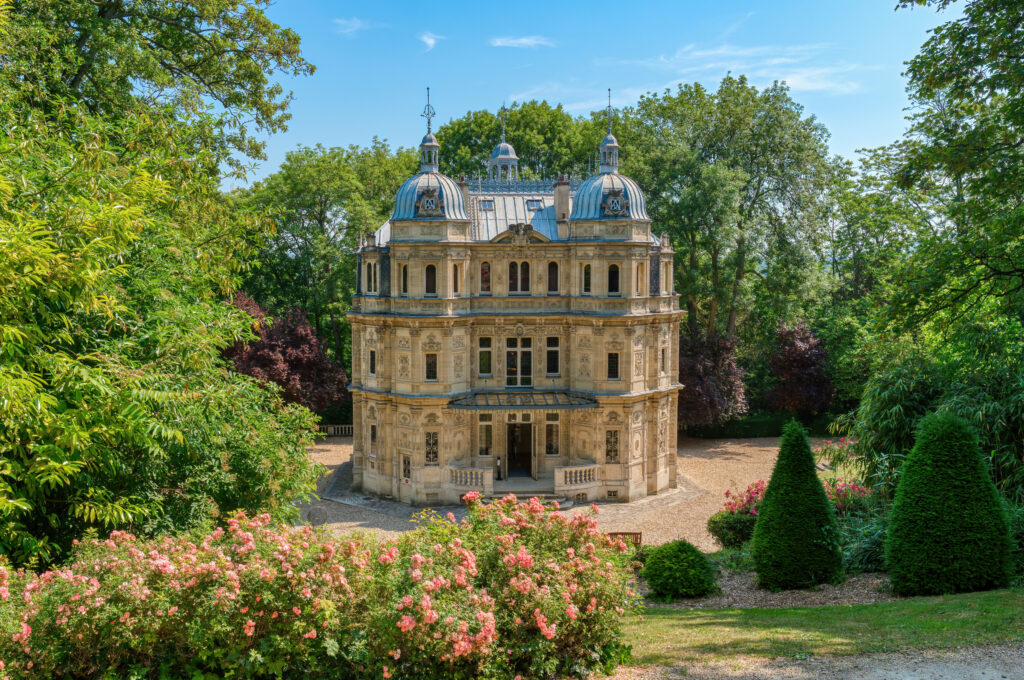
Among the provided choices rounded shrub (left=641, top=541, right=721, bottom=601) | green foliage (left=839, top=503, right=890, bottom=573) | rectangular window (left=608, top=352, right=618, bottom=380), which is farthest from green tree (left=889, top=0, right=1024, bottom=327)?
rectangular window (left=608, top=352, right=618, bottom=380)

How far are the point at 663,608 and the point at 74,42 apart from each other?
19.1 meters

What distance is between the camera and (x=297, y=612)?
29.2 ft

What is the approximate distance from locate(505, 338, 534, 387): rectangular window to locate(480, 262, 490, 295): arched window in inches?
79.8

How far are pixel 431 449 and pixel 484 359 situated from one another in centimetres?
396

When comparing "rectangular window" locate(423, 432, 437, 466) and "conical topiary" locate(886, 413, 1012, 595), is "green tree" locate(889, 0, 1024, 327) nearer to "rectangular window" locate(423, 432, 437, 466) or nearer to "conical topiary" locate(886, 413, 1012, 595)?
"conical topiary" locate(886, 413, 1012, 595)

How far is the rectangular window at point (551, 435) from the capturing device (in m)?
30.7

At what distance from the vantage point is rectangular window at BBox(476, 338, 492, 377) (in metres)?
30.6

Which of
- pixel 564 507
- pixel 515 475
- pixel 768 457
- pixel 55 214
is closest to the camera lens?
pixel 55 214

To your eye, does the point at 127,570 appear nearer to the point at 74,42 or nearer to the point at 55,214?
the point at 55,214

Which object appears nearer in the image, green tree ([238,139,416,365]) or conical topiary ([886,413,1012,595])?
conical topiary ([886,413,1012,595])

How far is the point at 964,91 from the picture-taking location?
14.9 m

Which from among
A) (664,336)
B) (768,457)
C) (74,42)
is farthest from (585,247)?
(74,42)

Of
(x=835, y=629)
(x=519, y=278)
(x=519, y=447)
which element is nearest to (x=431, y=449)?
(x=519, y=447)

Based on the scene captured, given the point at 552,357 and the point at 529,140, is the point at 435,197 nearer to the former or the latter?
the point at 552,357
